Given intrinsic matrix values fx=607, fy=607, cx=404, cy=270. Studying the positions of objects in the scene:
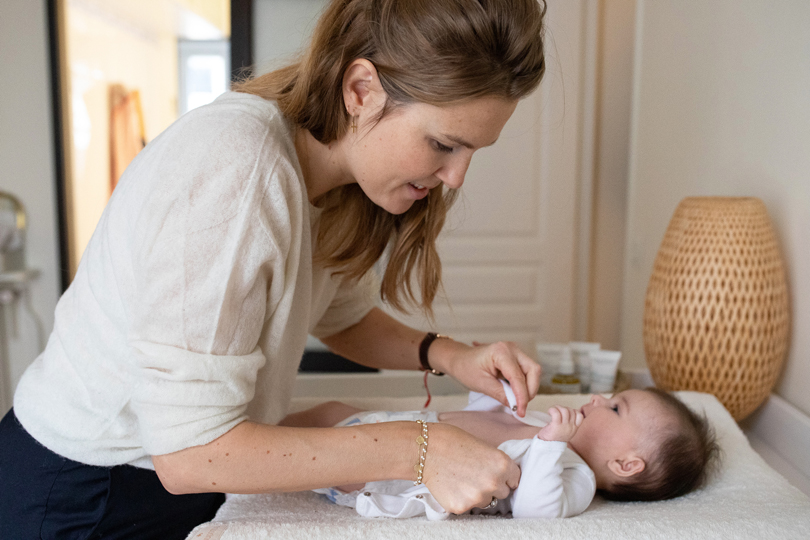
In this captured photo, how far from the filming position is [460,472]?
821 mm

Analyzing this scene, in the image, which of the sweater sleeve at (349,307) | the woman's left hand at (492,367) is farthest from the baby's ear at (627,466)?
the sweater sleeve at (349,307)

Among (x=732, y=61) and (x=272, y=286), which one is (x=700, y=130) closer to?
(x=732, y=61)

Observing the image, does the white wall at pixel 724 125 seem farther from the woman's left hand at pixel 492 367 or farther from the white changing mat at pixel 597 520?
the woman's left hand at pixel 492 367

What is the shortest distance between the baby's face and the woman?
391 mm

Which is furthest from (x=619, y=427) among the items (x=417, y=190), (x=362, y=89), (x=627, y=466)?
(x=362, y=89)

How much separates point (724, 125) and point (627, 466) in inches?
39.4

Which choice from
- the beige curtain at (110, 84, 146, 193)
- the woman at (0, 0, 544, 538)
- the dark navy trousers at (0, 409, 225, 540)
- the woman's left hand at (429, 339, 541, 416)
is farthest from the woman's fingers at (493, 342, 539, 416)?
the beige curtain at (110, 84, 146, 193)

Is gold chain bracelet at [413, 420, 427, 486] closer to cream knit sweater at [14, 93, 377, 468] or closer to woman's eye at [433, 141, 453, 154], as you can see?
cream knit sweater at [14, 93, 377, 468]

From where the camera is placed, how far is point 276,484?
770 mm

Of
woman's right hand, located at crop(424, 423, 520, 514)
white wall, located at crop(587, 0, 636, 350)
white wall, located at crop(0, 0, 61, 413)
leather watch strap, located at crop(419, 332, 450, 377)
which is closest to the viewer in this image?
woman's right hand, located at crop(424, 423, 520, 514)

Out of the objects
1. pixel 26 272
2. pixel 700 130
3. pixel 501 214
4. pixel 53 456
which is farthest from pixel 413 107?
pixel 26 272

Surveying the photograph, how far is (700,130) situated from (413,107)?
131 cm

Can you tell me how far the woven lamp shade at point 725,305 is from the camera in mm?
1294

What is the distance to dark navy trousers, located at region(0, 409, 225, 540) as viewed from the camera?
885 millimetres
